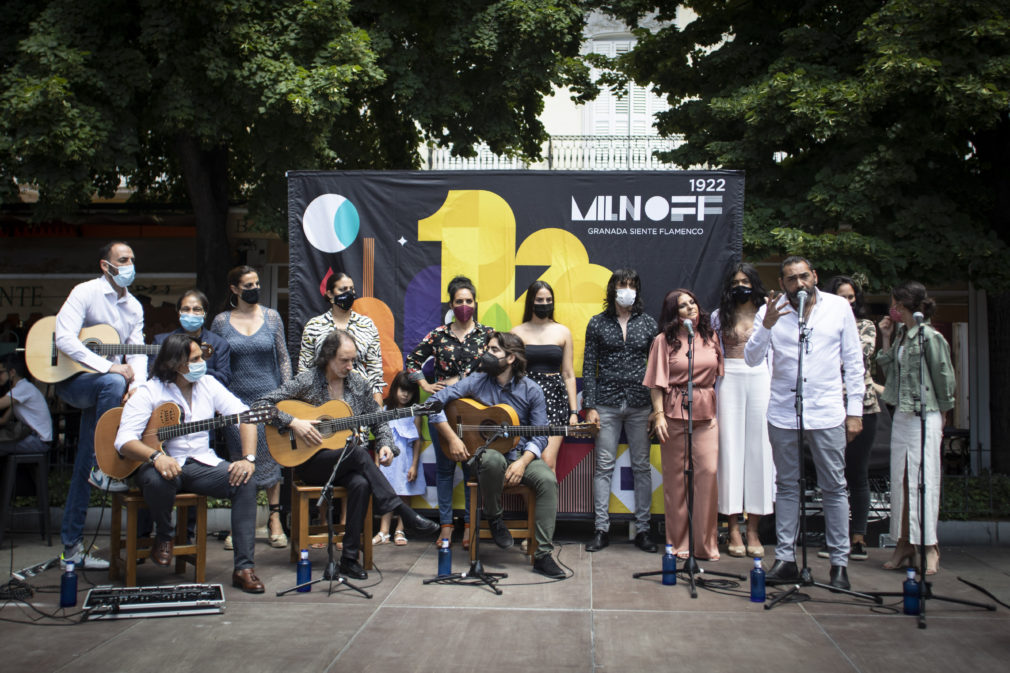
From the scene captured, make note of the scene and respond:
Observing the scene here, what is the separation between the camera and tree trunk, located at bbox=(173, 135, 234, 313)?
39.5 ft

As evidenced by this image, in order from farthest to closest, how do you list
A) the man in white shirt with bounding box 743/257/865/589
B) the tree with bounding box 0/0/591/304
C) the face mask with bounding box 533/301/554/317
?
the tree with bounding box 0/0/591/304 < the face mask with bounding box 533/301/554/317 < the man in white shirt with bounding box 743/257/865/589

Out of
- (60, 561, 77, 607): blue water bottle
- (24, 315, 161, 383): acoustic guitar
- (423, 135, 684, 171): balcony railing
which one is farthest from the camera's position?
(423, 135, 684, 171): balcony railing

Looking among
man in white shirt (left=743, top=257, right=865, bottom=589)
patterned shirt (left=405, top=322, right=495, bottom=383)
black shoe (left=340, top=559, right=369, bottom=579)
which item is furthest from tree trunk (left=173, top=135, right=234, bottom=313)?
man in white shirt (left=743, top=257, right=865, bottom=589)

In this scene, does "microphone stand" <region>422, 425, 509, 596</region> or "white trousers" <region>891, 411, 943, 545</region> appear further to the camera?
"white trousers" <region>891, 411, 943, 545</region>

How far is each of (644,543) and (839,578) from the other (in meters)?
1.68

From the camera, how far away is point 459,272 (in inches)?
311

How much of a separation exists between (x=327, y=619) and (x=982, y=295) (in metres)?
11.7

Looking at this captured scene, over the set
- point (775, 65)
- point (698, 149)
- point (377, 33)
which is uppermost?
point (377, 33)

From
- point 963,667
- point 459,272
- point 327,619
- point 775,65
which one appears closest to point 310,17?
point 459,272

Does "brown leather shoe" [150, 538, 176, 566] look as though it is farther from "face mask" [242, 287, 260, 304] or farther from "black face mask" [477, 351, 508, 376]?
"black face mask" [477, 351, 508, 376]

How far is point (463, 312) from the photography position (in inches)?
289

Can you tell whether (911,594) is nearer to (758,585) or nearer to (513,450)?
(758,585)

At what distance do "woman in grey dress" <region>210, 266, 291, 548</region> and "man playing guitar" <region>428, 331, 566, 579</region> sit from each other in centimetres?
148

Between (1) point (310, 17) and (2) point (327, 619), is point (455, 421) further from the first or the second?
(1) point (310, 17)
